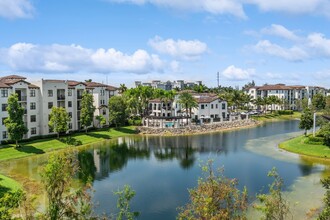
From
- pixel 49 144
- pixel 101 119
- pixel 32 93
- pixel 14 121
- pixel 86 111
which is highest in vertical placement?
pixel 32 93

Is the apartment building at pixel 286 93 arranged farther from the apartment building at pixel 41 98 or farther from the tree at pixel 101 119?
the apartment building at pixel 41 98

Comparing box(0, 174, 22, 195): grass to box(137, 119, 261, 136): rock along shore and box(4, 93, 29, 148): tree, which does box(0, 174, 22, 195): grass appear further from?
box(137, 119, 261, 136): rock along shore

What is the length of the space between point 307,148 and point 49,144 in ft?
140

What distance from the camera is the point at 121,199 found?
16.2 metres

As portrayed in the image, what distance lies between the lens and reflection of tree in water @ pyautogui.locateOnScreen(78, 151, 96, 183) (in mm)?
39094

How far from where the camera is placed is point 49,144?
187 ft

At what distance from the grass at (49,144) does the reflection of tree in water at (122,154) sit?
8.00 m

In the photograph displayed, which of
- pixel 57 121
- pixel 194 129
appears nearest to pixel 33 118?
pixel 57 121

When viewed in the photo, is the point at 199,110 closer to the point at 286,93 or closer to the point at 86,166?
the point at 86,166

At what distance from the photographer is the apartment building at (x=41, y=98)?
188 ft

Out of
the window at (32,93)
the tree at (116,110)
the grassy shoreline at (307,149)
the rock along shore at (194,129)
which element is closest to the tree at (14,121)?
the window at (32,93)

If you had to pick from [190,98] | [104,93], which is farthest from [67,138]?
[190,98]

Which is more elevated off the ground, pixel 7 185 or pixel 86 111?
pixel 86 111

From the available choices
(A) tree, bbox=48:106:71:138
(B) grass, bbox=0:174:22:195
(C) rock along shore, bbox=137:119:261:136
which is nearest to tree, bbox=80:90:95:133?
(A) tree, bbox=48:106:71:138
